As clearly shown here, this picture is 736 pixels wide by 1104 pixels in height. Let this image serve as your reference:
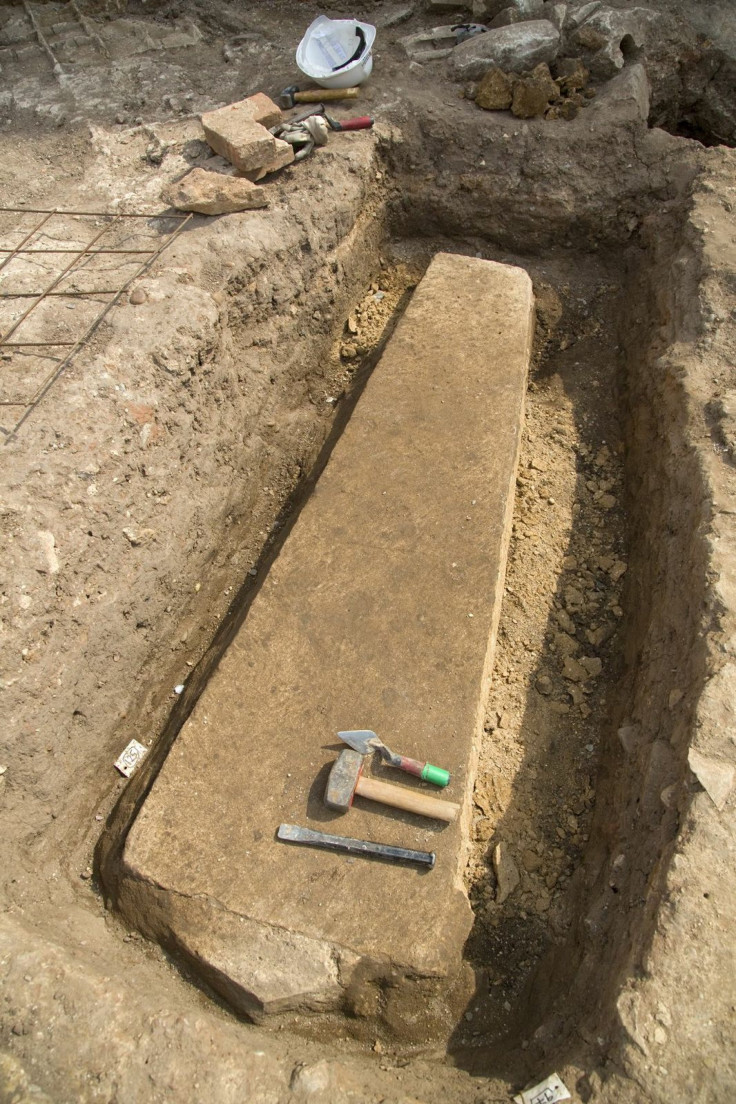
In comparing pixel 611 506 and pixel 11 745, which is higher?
pixel 611 506

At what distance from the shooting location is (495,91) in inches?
166

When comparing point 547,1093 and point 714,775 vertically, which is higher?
point 714,775

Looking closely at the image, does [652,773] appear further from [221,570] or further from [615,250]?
[615,250]

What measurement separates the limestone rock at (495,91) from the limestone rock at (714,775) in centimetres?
389

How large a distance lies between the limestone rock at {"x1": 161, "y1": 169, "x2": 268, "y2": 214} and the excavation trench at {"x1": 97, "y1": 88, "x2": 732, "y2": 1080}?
44 centimetres

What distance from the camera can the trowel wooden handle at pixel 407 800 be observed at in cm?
229

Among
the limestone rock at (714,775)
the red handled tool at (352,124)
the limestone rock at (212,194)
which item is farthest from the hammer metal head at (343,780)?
the red handled tool at (352,124)

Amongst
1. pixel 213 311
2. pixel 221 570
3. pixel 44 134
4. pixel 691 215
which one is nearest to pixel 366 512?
pixel 221 570

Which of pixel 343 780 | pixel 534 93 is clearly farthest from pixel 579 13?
pixel 343 780

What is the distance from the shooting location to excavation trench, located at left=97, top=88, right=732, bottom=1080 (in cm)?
218

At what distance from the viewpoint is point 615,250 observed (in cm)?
420

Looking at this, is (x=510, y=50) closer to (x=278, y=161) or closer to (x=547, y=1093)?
(x=278, y=161)

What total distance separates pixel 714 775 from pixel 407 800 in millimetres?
928

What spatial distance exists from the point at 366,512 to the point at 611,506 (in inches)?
49.4
